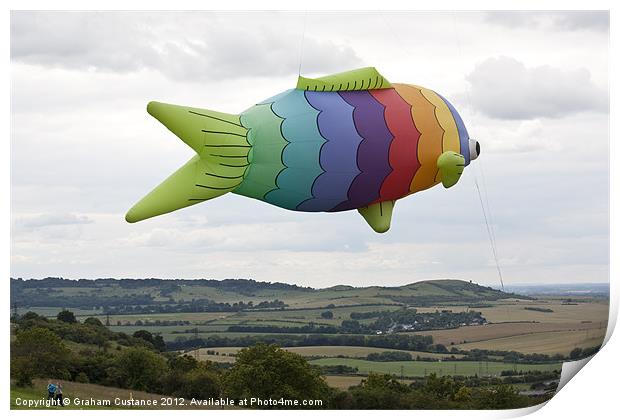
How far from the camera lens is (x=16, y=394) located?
9.75 meters

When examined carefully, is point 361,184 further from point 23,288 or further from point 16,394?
point 23,288

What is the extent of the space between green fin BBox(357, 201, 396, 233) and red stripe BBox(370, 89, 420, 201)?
20 cm

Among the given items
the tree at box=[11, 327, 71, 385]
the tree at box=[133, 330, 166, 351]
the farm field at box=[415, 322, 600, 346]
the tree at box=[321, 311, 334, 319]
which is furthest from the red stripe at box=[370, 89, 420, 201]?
the tree at box=[321, 311, 334, 319]

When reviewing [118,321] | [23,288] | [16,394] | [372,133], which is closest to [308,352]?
[118,321]

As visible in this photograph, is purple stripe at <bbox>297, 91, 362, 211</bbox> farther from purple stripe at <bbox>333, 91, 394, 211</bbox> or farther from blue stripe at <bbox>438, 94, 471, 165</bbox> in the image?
blue stripe at <bbox>438, 94, 471, 165</bbox>

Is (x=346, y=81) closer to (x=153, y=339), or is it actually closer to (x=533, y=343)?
(x=153, y=339)

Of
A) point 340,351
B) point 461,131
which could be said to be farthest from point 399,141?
point 340,351

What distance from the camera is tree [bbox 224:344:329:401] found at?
418 inches

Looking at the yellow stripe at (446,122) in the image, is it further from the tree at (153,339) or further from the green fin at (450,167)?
the tree at (153,339)

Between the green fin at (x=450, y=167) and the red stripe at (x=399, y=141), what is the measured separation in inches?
10.3

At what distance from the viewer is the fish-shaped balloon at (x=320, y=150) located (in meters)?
8.13

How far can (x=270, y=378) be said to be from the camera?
10.8 m

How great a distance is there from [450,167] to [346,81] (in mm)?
1223

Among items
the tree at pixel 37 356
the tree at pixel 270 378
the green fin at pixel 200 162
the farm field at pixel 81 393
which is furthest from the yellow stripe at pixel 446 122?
the tree at pixel 37 356
